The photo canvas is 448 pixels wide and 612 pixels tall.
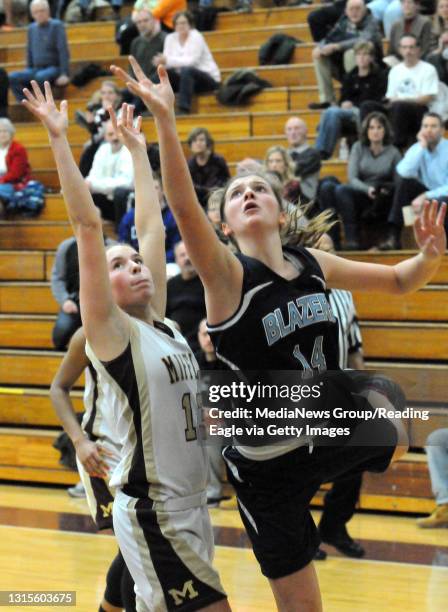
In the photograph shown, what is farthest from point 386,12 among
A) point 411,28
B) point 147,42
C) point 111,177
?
point 111,177

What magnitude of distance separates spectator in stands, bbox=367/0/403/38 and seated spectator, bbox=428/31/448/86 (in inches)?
34.0

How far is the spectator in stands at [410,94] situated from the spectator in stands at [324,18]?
1.54 meters

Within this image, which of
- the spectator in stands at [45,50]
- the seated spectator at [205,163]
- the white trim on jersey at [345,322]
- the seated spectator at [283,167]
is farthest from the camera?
the spectator in stands at [45,50]

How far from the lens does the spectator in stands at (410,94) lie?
8734 millimetres

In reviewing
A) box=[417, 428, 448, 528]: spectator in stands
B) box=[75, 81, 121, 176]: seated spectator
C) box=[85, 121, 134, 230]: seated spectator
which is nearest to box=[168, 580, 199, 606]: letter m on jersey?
box=[417, 428, 448, 528]: spectator in stands

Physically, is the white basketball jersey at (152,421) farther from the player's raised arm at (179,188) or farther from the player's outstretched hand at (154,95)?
the player's outstretched hand at (154,95)

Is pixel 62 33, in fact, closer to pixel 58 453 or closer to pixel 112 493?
pixel 58 453

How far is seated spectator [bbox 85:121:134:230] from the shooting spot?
9008mm

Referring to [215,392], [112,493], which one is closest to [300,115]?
[112,493]

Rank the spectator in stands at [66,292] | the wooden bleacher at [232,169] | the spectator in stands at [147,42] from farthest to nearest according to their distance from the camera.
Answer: the spectator in stands at [147,42], the spectator in stands at [66,292], the wooden bleacher at [232,169]

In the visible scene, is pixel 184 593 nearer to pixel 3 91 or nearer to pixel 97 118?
pixel 97 118

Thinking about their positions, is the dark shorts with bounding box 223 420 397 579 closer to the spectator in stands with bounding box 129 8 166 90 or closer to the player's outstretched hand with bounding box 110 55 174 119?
the player's outstretched hand with bounding box 110 55 174 119

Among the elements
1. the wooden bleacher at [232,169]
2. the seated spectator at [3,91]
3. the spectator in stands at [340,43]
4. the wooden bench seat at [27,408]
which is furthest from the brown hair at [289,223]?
the seated spectator at [3,91]

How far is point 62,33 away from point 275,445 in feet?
29.4
